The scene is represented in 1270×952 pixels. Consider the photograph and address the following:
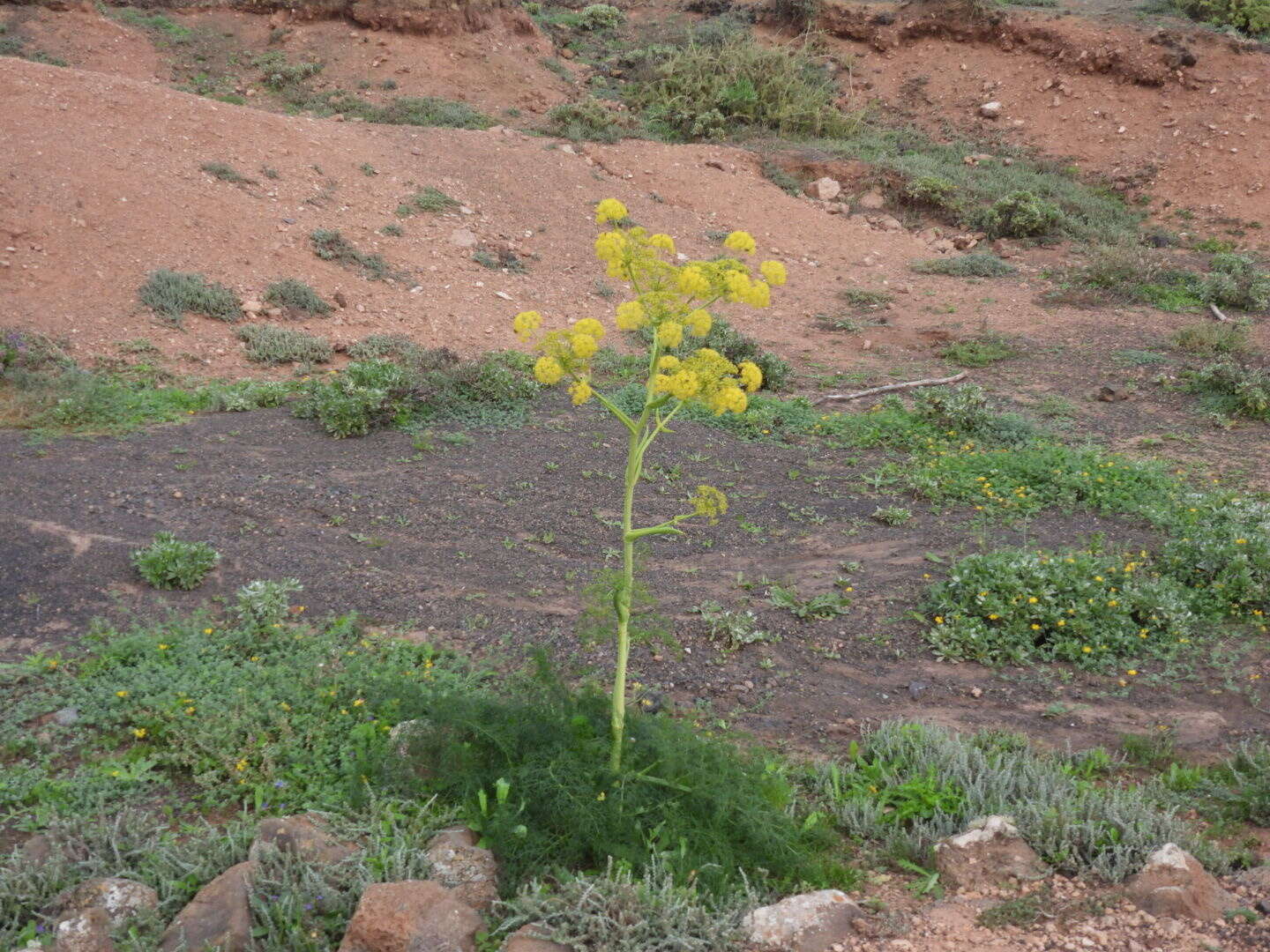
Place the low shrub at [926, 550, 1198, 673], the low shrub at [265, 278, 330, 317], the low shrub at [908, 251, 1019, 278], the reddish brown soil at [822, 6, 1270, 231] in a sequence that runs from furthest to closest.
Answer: the reddish brown soil at [822, 6, 1270, 231] < the low shrub at [908, 251, 1019, 278] < the low shrub at [265, 278, 330, 317] < the low shrub at [926, 550, 1198, 673]

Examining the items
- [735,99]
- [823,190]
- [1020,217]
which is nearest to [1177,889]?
[1020,217]

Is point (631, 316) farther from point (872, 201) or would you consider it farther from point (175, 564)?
point (872, 201)

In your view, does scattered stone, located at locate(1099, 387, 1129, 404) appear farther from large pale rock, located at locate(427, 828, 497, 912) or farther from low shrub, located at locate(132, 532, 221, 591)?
large pale rock, located at locate(427, 828, 497, 912)

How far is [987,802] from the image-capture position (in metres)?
3.59

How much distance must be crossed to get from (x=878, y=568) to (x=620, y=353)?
474 centimetres

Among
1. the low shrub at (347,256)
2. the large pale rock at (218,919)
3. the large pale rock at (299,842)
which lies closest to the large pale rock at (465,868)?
the large pale rock at (299,842)

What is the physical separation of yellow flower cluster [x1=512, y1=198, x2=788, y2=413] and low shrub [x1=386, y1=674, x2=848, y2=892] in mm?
1203

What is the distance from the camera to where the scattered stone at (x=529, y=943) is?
2822 millimetres

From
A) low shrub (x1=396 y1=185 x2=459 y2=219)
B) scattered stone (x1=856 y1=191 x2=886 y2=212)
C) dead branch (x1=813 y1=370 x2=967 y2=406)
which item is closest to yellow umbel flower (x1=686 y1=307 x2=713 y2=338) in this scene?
dead branch (x1=813 y1=370 x2=967 y2=406)

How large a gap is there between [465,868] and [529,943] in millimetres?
372

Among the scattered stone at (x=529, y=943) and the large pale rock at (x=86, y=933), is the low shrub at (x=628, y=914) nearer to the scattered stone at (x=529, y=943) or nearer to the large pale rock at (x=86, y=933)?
the scattered stone at (x=529, y=943)

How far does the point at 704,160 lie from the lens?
1500cm

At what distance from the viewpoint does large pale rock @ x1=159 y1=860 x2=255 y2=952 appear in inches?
113

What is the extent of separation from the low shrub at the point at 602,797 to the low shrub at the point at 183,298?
→ 708cm
